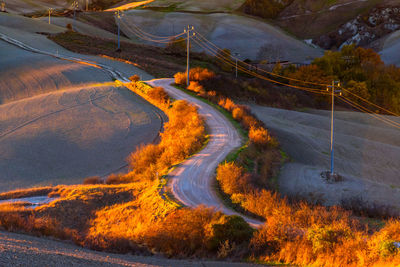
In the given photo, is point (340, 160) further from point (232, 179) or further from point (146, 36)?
point (146, 36)

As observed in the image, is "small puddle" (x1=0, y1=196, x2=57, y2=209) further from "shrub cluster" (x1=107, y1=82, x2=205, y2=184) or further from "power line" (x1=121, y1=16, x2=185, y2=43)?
"power line" (x1=121, y1=16, x2=185, y2=43)

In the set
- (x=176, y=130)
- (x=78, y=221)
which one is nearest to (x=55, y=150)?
(x=176, y=130)

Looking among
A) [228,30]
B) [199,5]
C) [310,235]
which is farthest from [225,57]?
[310,235]

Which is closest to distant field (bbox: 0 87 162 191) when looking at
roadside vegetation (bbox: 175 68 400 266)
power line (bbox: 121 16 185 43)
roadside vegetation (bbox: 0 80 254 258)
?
roadside vegetation (bbox: 0 80 254 258)

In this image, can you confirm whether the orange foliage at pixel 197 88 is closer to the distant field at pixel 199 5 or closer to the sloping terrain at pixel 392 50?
the sloping terrain at pixel 392 50

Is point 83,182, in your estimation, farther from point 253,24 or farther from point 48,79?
point 253,24
